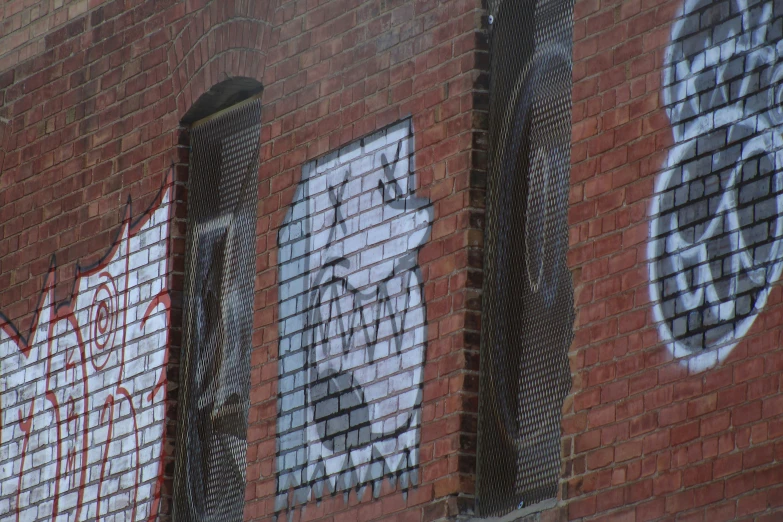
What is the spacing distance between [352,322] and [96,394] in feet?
7.12

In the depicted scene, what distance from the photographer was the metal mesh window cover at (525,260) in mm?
7668

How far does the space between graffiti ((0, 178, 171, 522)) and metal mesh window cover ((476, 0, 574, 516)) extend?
7.95ft

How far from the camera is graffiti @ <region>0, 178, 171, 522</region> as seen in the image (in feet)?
32.1

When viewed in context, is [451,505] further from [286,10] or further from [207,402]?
[286,10]

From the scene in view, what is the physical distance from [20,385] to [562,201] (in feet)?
A: 14.0

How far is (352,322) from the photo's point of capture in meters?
8.60

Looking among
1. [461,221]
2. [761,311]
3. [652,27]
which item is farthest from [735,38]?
[461,221]

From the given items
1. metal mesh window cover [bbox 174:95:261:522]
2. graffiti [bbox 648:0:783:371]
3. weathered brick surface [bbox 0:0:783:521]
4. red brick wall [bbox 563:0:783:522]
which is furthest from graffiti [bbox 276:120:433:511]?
graffiti [bbox 648:0:783:371]

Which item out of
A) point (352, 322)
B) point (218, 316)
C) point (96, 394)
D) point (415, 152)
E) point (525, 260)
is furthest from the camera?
point (96, 394)

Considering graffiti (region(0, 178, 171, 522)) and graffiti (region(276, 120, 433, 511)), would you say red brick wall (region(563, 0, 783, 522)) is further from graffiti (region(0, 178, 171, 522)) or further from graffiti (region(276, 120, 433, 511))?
graffiti (region(0, 178, 171, 522))

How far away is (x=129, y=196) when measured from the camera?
1026 centimetres

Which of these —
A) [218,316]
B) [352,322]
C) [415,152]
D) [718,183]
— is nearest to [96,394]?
[218,316]

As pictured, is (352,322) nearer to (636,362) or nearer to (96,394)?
(636,362)

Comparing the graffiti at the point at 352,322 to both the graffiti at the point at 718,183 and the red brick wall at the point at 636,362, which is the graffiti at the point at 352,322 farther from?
the graffiti at the point at 718,183
